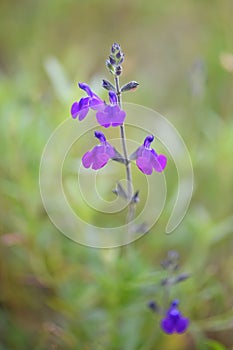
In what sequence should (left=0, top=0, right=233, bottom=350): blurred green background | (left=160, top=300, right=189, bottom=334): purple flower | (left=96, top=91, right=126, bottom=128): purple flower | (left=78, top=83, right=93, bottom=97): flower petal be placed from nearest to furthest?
(left=96, top=91, right=126, bottom=128): purple flower < (left=78, top=83, right=93, bottom=97): flower petal < (left=160, top=300, right=189, bottom=334): purple flower < (left=0, top=0, right=233, bottom=350): blurred green background

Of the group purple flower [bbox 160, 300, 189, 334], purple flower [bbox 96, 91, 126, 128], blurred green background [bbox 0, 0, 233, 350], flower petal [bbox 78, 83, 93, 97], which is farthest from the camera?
blurred green background [bbox 0, 0, 233, 350]

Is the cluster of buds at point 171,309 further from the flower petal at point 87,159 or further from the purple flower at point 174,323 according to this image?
the flower petal at point 87,159

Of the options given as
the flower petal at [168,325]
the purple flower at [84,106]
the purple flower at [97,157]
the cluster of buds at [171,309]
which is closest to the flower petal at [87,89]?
the purple flower at [84,106]

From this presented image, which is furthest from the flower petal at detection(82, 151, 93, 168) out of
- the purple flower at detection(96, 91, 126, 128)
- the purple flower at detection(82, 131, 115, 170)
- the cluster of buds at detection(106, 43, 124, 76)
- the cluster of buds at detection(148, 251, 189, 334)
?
the cluster of buds at detection(148, 251, 189, 334)

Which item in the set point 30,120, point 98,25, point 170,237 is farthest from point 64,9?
point 170,237

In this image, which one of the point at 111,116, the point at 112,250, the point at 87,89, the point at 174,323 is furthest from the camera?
the point at 112,250

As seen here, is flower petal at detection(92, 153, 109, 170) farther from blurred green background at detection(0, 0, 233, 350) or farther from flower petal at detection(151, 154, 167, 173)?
blurred green background at detection(0, 0, 233, 350)

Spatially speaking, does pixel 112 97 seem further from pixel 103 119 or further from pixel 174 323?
pixel 174 323

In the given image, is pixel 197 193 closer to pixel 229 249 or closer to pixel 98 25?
pixel 229 249

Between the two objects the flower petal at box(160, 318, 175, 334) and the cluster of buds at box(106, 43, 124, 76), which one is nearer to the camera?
the cluster of buds at box(106, 43, 124, 76)

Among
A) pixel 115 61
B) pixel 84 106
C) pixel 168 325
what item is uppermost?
pixel 115 61

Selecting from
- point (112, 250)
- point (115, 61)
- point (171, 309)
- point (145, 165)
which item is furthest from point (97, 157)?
point (112, 250)
